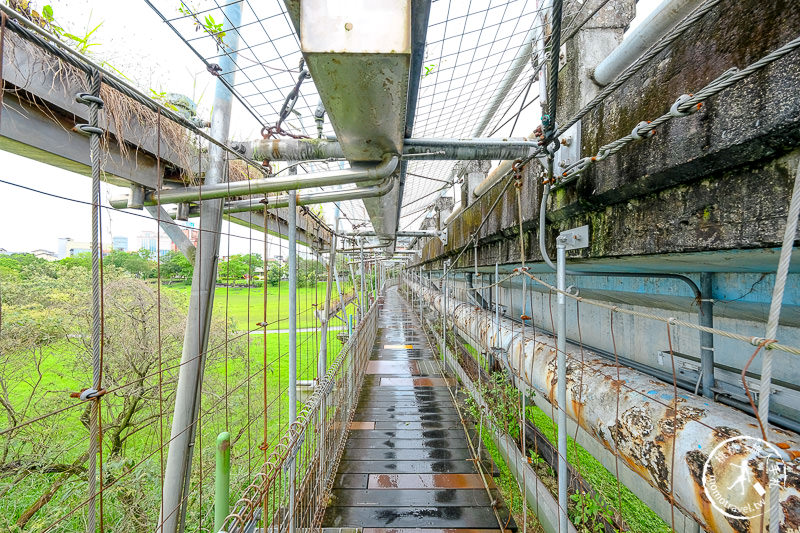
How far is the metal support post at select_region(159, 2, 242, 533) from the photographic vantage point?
1904 millimetres

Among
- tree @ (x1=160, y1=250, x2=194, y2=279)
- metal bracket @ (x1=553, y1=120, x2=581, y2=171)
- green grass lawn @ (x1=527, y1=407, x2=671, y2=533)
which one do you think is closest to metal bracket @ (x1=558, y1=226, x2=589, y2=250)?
metal bracket @ (x1=553, y1=120, x2=581, y2=171)

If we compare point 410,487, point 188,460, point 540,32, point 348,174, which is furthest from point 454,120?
point 188,460

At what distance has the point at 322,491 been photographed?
230cm

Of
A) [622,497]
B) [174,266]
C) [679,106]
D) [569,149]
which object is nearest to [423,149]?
[569,149]

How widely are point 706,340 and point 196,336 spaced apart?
258cm

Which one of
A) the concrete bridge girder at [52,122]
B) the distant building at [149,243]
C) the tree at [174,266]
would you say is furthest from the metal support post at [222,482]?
the tree at [174,266]

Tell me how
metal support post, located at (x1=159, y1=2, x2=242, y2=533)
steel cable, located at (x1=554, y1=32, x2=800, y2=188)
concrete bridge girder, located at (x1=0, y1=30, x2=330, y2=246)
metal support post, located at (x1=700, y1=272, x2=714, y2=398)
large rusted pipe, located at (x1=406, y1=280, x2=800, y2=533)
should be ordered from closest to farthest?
1. steel cable, located at (x1=554, y1=32, x2=800, y2=188)
2. large rusted pipe, located at (x1=406, y1=280, x2=800, y2=533)
3. concrete bridge girder, located at (x1=0, y1=30, x2=330, y2=246)
4. metal support post, located at (x1=700, y1=272, x2=714, y2=398)
5. metal support post, located at (x1=159, y1=2, x2=242, y2=533)

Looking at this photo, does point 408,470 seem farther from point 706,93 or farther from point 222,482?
point 706,93

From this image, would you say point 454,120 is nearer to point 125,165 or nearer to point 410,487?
point 125,165

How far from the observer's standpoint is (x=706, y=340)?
1217 millimetres

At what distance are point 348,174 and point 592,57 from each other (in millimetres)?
1245

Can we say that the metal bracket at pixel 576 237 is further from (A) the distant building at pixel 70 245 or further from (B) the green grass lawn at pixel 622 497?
(A) the distant building at pixel 70 245

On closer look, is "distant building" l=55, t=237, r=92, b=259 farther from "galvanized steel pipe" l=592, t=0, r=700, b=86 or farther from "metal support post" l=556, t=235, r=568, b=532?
"galvanized steel pipe" l=592, t=0, r=700, b=86
